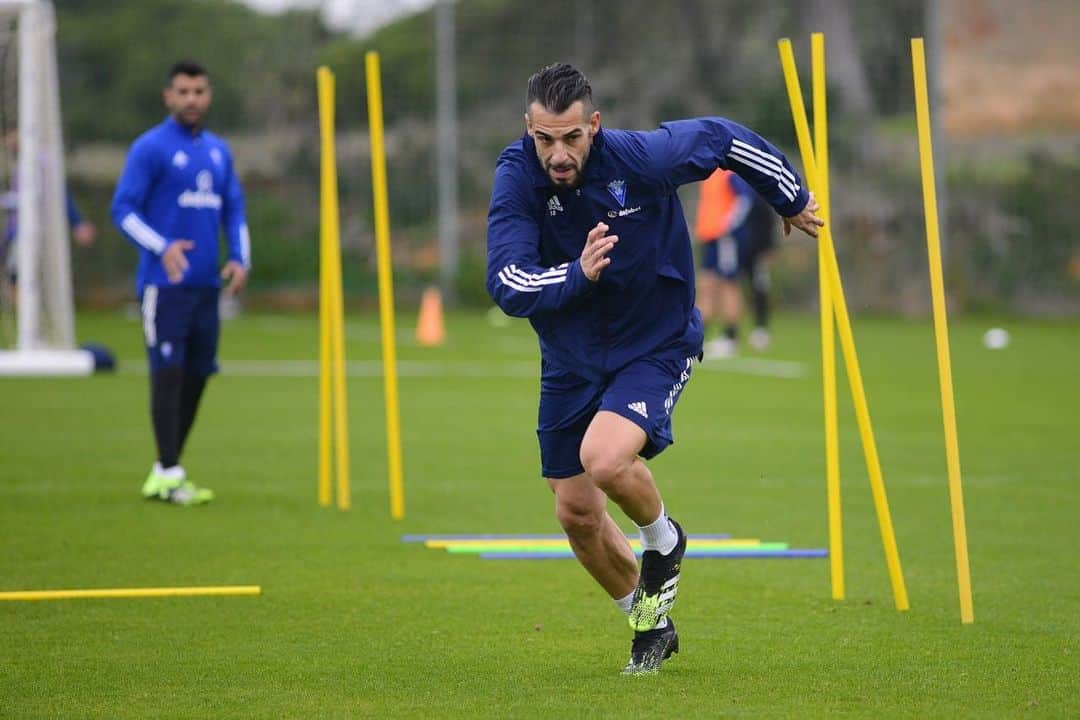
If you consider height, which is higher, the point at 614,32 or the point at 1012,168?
the point at 614,32

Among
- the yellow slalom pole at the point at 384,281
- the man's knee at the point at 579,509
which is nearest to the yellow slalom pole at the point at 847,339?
the man's knee at the point at 579,509

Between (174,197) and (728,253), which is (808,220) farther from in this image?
(728,253)

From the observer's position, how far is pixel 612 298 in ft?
18.1

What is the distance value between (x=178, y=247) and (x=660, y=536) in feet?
14.0

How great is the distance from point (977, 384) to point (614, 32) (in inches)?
542

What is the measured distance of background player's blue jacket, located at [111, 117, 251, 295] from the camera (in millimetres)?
9227

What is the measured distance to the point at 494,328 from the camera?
969 inches

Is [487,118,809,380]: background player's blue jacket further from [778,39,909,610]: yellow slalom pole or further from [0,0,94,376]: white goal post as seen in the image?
[0,0,94,376]: white goal post

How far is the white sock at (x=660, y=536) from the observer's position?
5.60 meters

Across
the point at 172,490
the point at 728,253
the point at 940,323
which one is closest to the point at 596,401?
the point at 940,323

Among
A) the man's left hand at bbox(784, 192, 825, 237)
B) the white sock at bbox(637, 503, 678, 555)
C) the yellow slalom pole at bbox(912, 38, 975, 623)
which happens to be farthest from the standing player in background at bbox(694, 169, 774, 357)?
the white sock at bbox(637, 503, 678, 555)

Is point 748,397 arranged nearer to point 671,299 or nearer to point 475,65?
point 671,299

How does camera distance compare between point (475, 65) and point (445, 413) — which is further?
point (475, 65)

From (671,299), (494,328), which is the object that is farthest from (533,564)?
(494,328)
